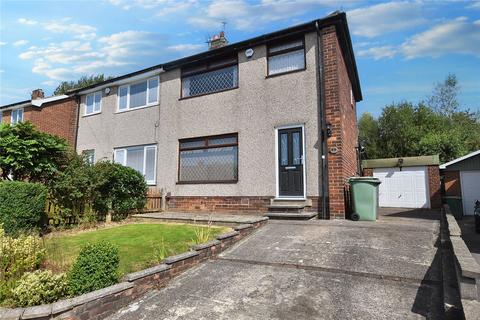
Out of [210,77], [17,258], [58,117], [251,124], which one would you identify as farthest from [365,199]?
[58,117]

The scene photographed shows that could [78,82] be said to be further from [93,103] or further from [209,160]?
[209,160]

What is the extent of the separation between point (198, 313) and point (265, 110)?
280 inches

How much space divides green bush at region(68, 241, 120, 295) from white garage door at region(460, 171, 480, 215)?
58.7ft

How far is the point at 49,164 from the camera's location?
9.68 meters

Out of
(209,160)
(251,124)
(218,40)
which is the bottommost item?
(209,160)

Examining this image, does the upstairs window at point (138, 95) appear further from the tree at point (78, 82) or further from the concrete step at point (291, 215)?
the tree at point (78, 82)

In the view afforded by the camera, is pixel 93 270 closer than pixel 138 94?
Yes

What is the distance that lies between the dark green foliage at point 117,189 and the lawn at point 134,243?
1.73 metres

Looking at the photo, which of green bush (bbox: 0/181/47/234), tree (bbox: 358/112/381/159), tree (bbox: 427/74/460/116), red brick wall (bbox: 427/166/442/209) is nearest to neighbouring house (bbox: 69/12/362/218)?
green bush (bbox: 0/181/47/234)

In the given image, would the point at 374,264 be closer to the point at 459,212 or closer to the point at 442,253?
the point at 442,253

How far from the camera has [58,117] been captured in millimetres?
15883

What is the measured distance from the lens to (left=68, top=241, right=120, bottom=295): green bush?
3807mm

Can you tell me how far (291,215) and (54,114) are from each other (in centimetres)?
1449

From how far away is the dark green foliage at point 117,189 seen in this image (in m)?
9.48
